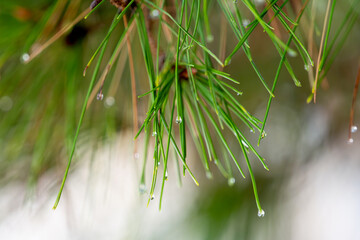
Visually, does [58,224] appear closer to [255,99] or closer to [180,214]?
[180,214]

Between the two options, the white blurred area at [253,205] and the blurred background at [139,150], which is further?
the white blurred area at [253,205]

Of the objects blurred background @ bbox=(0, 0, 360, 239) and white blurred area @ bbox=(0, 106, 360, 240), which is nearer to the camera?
blurred background @ bbox=(0, 0, 360, 239)

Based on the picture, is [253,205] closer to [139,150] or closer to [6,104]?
[139,150]

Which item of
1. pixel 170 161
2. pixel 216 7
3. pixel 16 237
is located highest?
pixel 216 7

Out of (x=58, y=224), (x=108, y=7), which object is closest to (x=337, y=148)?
(x=108, y=7)

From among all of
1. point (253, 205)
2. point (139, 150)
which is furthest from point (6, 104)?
point (253, 205)
